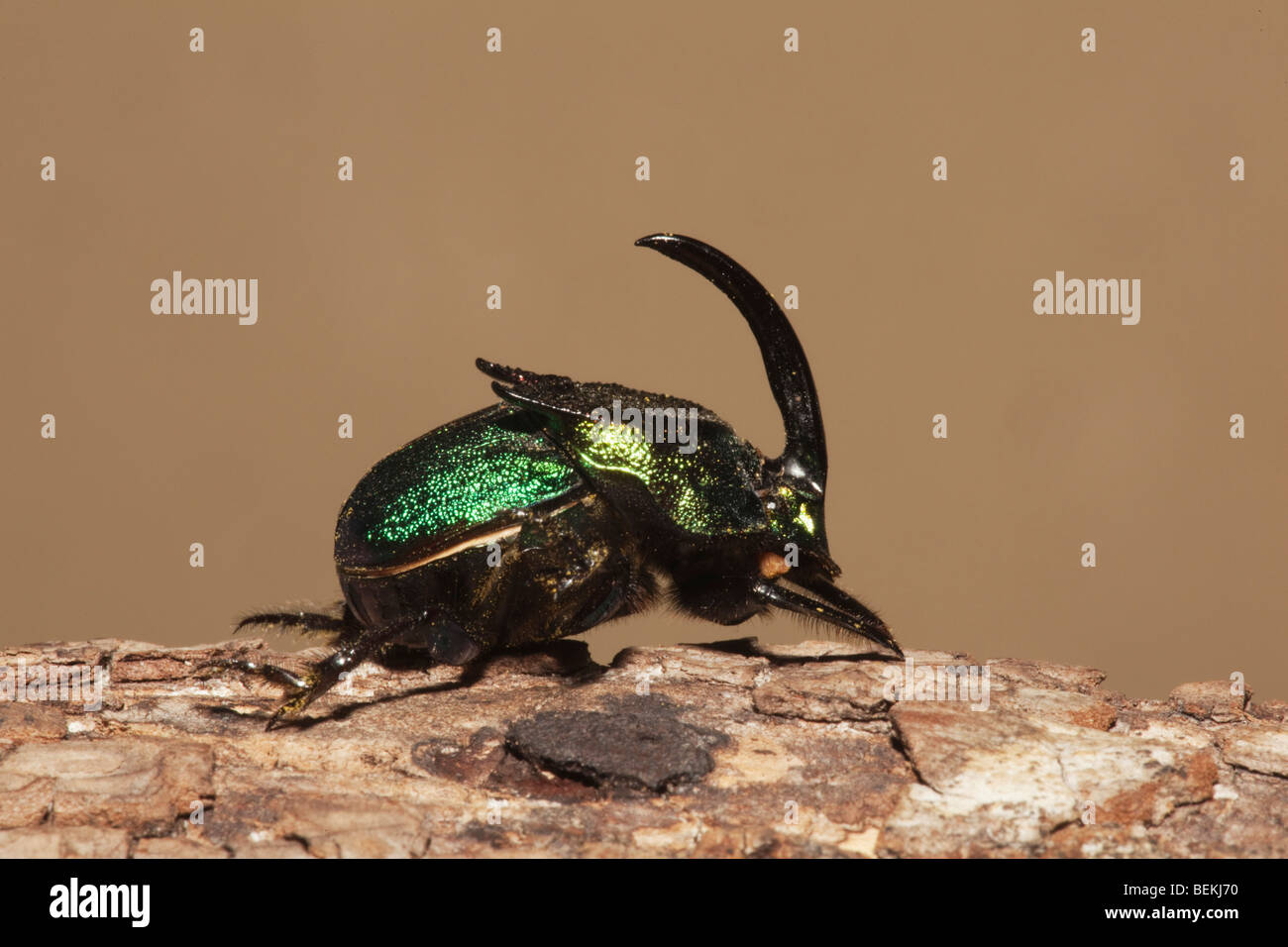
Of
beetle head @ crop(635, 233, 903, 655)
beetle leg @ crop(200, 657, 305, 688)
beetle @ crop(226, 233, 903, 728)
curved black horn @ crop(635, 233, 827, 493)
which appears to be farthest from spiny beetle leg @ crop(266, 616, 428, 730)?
curved black horn @ crop(635, 233, 827, 493)

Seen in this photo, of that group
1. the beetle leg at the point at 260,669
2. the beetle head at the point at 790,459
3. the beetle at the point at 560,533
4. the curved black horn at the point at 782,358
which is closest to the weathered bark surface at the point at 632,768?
the beetle leg at the point at 260,669

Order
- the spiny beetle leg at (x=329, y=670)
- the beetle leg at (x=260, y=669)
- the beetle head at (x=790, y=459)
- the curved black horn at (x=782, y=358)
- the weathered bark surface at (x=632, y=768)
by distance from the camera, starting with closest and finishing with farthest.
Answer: the weathered bark surface at (x=632, y=768), the spiny beetle leg at (x=329, y=670), the beetle leg at (x=260, y=669), the beetle head at (x=790, y=459), the curved black horn at (x=782, y=358)

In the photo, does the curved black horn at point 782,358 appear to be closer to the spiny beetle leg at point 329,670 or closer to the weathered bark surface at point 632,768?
the weathered bark surface at point 632,768

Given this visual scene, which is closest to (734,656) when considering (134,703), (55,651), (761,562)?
(761,562)

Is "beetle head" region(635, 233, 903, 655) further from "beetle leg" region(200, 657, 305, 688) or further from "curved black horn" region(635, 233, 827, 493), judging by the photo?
"beetle leg" region(200, 657, 305, 688)

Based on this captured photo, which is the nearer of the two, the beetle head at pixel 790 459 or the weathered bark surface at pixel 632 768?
the weathered bark surface at pixel 632 768

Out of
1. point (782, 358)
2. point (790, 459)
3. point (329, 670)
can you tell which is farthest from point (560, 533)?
point (782, 358)
